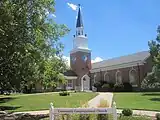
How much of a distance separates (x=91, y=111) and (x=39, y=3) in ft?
26.4

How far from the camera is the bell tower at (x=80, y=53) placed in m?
70.8

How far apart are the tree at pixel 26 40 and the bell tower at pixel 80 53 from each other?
4982 centimetres

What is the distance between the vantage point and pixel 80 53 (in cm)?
7075

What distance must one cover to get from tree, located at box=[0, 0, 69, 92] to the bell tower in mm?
49815

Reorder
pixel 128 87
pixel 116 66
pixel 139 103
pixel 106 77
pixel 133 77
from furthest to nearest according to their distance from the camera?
pixel 106 77
pixel 116 66
pixel 133 77
pixel 128 87
pixel 139 103

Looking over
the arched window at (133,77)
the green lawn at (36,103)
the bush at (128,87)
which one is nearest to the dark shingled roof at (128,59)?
the arched window at (133,77)

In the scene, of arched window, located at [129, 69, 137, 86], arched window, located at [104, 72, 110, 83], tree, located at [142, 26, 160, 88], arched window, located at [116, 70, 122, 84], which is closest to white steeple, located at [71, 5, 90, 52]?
arched window, located at [104, 72, 110, 83]

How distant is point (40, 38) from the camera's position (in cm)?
1828

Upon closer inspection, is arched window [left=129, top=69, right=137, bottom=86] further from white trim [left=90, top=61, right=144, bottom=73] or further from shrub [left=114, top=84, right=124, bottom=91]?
shrub [left=114, top=84, right=124, bottom=91]

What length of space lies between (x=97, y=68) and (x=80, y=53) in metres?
5.32

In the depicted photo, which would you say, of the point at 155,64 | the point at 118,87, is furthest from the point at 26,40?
the point at 118,87

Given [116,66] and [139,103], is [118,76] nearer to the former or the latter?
[116,66]

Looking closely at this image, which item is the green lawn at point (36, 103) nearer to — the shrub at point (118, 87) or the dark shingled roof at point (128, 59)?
the shrub at point (118, 87)

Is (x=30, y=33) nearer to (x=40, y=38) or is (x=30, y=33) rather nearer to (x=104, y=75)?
(x=40, y=38)
